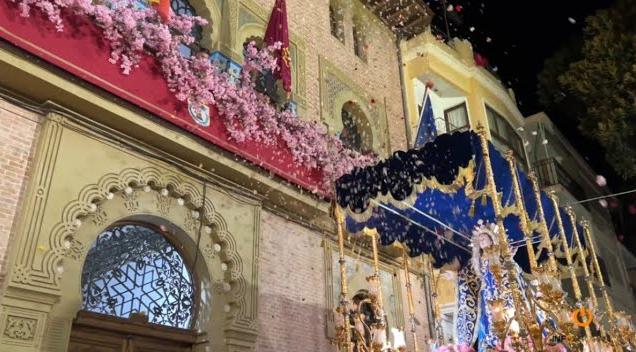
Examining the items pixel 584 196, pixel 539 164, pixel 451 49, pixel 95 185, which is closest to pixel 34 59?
pixel 95 185

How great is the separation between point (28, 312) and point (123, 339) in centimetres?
118

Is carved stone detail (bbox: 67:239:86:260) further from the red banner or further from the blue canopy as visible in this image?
the blue canopy

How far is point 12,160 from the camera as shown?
199 inches

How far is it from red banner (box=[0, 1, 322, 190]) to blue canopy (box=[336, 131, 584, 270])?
1376 millimetres

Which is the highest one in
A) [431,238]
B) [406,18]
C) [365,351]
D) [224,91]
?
[406,18]

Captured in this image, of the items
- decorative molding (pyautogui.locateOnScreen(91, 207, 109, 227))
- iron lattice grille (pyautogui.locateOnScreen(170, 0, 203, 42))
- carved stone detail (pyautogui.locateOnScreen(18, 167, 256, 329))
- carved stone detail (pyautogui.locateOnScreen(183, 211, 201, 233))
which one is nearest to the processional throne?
carved stone detail (pyautogui.locateOnScreen(18, 167, 256, 329))

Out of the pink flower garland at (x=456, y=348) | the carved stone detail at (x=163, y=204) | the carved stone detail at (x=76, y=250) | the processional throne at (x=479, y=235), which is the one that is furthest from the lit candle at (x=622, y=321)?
the carved stone detail at (x=76, y=250)

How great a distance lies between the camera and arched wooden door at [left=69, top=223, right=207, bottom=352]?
5.50 meters

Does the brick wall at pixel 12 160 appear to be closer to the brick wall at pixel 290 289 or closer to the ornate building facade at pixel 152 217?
the ornate building facade at pixel 152 217

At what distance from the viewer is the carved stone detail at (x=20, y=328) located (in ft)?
14.9

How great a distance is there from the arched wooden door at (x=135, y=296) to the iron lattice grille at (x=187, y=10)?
3075 millimetres

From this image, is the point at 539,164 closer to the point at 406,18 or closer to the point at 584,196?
the point at 584,196

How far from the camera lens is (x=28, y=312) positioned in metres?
4.70

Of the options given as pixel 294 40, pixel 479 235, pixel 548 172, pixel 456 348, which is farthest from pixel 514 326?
pixel 548 172
